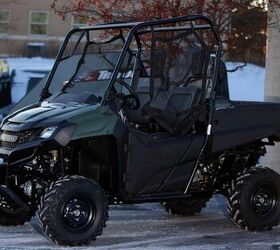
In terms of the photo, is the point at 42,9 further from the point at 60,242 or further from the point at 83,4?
the point at 60,242

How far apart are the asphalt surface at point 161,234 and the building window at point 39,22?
32306 mm

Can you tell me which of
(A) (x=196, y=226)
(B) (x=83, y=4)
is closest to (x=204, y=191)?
(A) (x=196, y=226)

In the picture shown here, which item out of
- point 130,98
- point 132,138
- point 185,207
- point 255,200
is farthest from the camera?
point 185,207

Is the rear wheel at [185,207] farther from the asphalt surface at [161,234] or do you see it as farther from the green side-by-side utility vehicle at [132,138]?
the green side-by-side utility vehicle at [132,138]

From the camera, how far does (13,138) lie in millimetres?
7367

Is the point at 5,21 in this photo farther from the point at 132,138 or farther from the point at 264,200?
the point at 132,138

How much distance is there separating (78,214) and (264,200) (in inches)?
87.8

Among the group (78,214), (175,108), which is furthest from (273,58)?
(78,214)

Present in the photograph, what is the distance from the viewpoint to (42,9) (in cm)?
4062

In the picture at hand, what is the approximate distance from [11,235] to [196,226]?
83.1 inches

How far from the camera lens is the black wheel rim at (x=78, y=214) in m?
7.25

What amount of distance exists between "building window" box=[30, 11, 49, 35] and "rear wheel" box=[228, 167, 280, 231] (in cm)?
3338

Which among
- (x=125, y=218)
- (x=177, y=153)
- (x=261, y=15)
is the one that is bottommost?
(x=125, y=218)

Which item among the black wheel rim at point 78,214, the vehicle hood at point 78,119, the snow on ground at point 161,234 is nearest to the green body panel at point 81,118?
the vehicle hood at point 78,119
